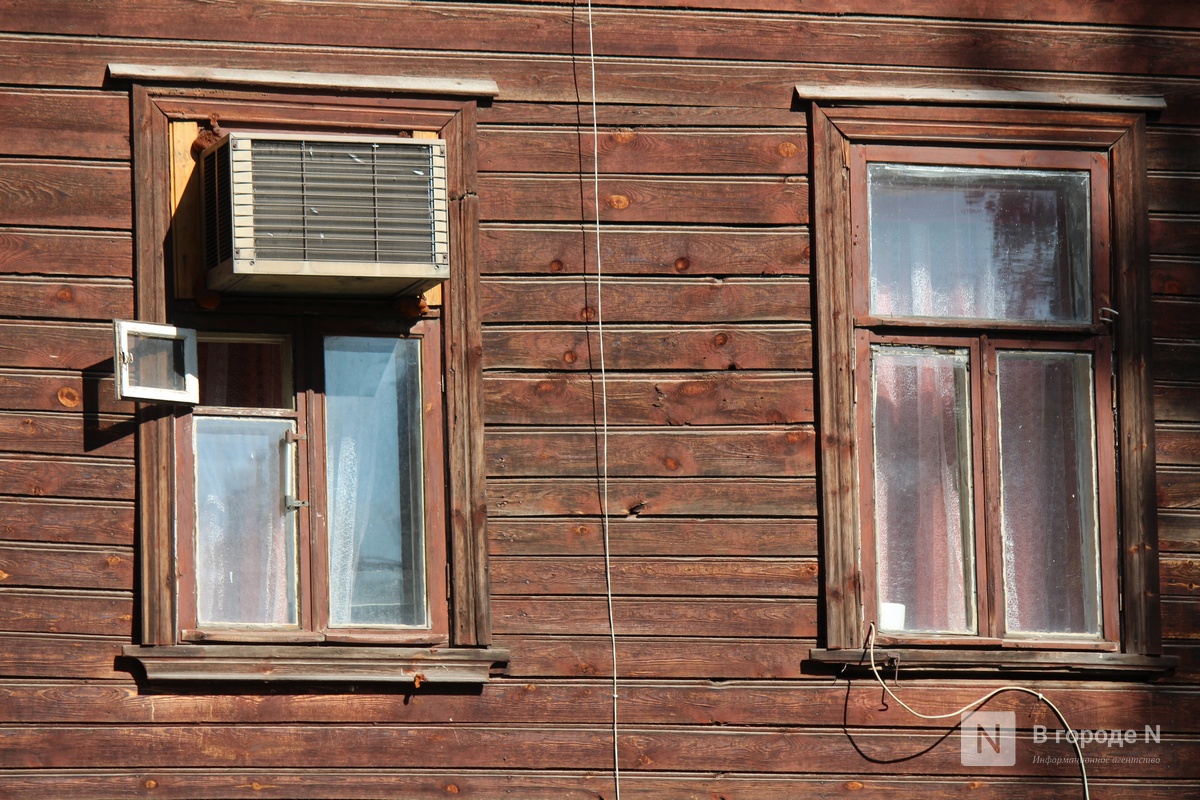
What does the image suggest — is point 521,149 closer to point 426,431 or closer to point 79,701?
point 426,431

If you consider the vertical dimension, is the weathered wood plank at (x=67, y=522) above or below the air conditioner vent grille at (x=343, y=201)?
below

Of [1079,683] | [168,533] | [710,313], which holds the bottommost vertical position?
[1079,683]

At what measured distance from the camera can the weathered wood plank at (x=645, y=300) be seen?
5.21m

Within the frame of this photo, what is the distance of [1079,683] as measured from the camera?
5281 millimetres

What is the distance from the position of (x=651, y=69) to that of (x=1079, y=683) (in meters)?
2.49

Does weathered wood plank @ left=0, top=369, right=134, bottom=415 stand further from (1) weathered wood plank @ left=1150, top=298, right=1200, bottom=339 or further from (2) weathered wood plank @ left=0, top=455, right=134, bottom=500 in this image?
(1) weathered wood plank @ left=1150, top=298, right=1200, bottom=339

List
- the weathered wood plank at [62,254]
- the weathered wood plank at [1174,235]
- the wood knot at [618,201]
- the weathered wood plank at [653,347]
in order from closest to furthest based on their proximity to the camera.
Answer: the weathered wood plank at [62,254], the weathered wood plank at [653,347], the wood knot at [618,201], the weathered wood plank at [1174,235]

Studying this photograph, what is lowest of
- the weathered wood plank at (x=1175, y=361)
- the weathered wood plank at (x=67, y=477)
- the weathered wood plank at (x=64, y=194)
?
the weathered wood plank at (x=67, y=477)

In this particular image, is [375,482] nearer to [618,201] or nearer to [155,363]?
[155,363]

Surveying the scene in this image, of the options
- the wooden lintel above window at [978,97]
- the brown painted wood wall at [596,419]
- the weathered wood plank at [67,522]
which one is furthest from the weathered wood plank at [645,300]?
the weathered wood plank at [67,522]

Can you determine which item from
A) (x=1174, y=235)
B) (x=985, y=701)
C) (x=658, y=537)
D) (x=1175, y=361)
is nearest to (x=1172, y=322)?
(x=1175, y=361)

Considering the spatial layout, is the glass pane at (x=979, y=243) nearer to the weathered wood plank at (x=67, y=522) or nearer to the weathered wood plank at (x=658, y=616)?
the weathered wood plank at (x=658, y=616)

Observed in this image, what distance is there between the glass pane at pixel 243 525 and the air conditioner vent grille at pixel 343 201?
0.62 m

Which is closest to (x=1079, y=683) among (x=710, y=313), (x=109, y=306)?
(x=710, y=313)
